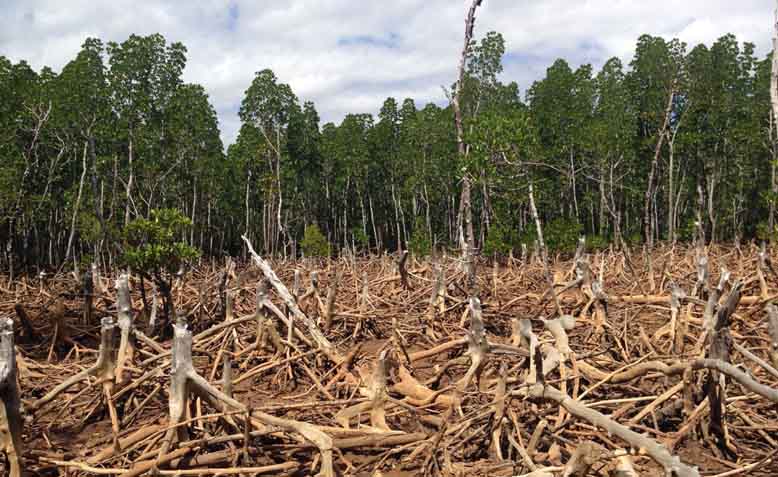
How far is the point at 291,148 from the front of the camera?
109 feet

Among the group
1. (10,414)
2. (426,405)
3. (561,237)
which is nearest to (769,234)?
(561,237)

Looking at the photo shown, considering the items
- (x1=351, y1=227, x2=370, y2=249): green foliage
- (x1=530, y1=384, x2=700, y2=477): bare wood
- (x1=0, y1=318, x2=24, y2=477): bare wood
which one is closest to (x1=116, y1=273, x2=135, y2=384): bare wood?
(x1=0, y1=318, x2=24, y2=477): bare wood

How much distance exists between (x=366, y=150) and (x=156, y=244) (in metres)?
27.5

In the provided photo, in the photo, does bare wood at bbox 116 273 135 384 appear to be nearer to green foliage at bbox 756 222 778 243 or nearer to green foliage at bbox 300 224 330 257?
green foliage at bbox 756 222 778 243

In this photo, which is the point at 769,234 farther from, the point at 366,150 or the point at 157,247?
the point at 366,150

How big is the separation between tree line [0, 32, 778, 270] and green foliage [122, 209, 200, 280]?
9.99 metres

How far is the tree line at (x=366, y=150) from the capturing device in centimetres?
2186

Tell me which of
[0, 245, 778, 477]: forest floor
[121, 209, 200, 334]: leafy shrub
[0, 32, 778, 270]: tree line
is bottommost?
[0, 245, 778, 477]: forest floor

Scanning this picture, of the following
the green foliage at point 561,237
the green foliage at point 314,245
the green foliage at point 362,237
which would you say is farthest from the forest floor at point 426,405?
the green foliage at point 362,237

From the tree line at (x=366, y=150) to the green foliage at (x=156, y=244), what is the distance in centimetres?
999

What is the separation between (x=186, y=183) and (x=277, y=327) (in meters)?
25.5

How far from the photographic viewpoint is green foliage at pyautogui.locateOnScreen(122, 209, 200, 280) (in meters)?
Result: 7.19

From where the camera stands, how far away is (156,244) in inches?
290

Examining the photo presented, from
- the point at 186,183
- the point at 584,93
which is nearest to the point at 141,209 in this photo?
the point at 186,183
